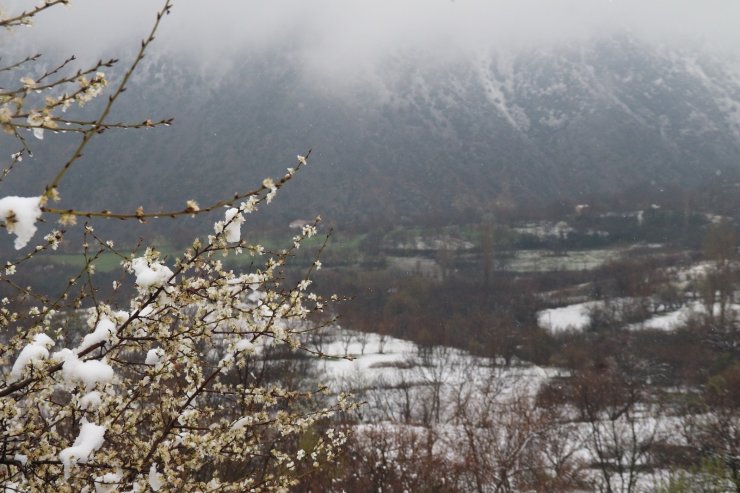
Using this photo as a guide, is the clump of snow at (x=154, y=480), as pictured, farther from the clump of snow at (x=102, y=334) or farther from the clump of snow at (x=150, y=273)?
the clump of snow at (x=150, y=273)

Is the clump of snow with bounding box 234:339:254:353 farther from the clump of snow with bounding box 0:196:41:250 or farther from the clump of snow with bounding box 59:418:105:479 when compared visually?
the clump of snow with bounding box 0:196:41:250

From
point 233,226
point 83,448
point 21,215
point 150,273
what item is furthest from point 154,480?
point 21,215

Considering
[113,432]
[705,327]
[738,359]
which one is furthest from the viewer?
[705,327]

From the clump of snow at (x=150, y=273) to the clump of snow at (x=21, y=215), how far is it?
1137 millimetres

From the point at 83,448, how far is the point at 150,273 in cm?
100

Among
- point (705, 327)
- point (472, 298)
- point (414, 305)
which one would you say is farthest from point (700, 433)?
point (472, 298)

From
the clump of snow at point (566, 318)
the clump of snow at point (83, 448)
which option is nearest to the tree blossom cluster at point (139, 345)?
the clump of snow at point (83, 448)

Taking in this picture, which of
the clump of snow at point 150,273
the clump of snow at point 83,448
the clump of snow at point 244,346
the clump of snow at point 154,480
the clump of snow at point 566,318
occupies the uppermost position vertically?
the clump of snow at point 150,273

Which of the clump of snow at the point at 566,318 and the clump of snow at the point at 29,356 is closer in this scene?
the clump of snow at the point at 29,356

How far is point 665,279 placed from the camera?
88062 millimetres

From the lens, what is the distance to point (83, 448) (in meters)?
2.85

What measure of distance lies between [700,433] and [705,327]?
39.0 m

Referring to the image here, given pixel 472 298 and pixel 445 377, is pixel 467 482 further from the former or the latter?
pixel 472 298

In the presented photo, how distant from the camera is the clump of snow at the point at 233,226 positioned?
3076 millimetres
